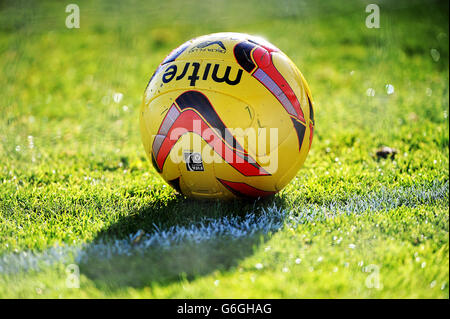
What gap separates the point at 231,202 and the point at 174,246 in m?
0.69

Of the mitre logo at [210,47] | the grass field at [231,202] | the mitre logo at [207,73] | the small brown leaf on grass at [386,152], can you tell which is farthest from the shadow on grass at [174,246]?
the small brown leaf on grass at [386,152]

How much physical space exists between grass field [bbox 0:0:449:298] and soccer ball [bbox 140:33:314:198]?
0.31 m

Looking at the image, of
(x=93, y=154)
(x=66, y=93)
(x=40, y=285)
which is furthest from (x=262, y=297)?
(x=66, y=93)

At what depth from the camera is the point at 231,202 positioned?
146 inches

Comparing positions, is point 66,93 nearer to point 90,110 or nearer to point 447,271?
point 90,110

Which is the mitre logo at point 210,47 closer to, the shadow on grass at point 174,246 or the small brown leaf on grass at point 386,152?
the shadow on grass at point 174,246

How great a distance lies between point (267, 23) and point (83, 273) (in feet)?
25.0

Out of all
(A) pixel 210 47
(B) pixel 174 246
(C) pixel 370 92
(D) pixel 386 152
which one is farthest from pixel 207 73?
(C) pixel 370 92

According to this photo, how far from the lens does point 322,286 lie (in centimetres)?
271

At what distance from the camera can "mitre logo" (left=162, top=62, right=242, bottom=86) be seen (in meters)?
3.30

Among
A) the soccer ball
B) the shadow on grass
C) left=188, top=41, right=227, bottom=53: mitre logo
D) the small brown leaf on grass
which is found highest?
left=188, top=41, right=227, bottom=53: mitre logo

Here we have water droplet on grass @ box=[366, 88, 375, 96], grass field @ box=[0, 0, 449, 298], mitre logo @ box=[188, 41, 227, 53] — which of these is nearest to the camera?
grass field @ box=[0, 0, 449, 298]

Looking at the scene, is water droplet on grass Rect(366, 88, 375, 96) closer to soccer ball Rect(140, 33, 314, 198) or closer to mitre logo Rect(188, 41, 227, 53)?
soccer ball Rect(140, 33, 314, 198)

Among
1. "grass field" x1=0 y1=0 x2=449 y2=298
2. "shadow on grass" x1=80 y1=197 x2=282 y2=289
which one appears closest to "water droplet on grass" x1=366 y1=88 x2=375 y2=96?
"grass field" x1=0 y1=0 x2=449 y2=298
